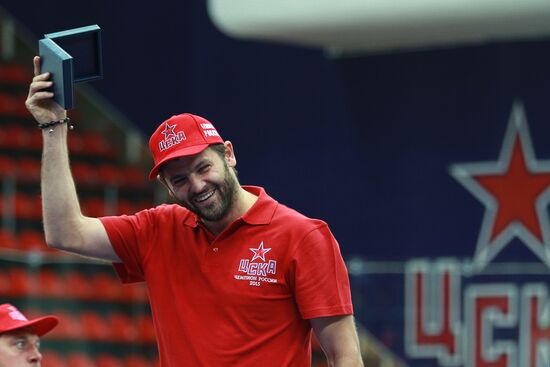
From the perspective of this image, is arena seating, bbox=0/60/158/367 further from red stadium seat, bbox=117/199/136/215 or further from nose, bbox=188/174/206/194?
nose, bbox=188/174/206/194

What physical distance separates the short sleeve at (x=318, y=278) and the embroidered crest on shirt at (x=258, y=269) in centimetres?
5

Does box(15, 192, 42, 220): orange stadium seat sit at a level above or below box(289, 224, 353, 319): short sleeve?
below

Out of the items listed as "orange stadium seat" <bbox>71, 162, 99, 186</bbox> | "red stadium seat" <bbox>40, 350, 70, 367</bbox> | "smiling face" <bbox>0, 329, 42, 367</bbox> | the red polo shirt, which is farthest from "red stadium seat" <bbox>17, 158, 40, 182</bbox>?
the red polo shirt

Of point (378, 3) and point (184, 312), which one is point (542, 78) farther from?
point (184, 312)

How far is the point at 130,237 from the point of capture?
3574 mm

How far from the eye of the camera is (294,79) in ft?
34.6

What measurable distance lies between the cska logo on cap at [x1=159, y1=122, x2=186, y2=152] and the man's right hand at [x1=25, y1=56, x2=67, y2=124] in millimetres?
257

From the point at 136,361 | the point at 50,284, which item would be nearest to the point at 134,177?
the point at 136,361

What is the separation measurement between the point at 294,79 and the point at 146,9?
1.61 metres

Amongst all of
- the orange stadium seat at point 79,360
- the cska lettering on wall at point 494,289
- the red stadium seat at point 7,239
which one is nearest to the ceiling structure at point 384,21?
the cska lettering on wall at point 494,289

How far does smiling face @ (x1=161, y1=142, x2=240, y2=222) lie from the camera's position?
3.38 meters

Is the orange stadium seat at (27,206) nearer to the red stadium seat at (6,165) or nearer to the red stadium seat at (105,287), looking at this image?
the red stadium seat at (6,165)

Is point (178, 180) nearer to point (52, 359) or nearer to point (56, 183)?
point (56, 183)

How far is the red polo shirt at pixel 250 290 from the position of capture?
3389 mm
